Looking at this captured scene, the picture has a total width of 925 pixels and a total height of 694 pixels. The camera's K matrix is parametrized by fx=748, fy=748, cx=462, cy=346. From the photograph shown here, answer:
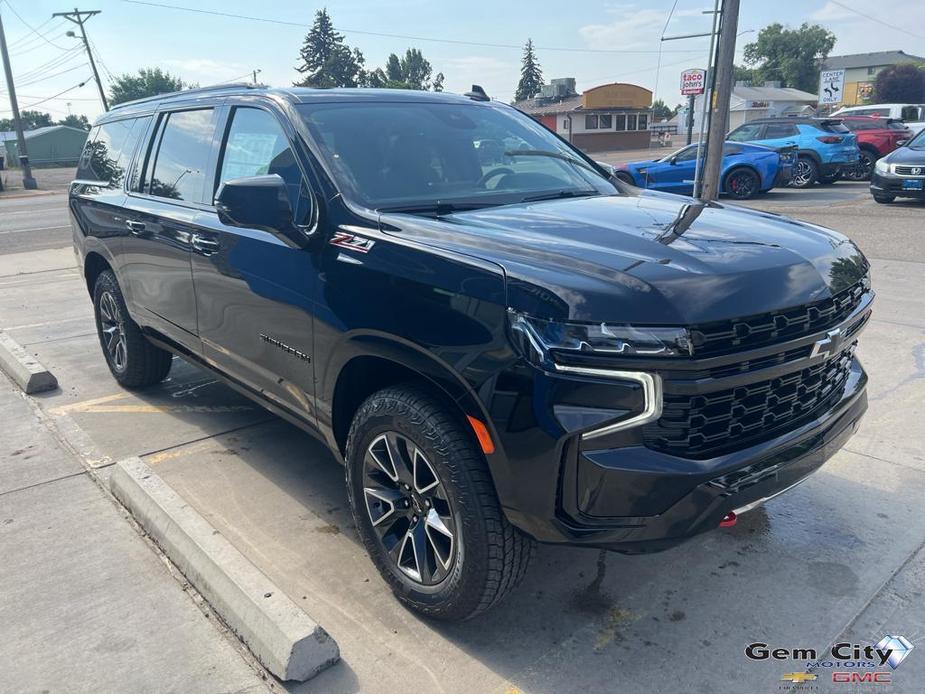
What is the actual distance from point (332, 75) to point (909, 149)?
79040mm

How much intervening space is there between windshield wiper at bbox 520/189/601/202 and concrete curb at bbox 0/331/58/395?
13.2 feet

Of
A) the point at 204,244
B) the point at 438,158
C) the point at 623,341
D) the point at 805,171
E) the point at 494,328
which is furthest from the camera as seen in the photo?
the point at 805,171

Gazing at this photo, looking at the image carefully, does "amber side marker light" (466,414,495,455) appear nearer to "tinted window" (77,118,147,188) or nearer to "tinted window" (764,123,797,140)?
"tinted window" (77,118,147,188)

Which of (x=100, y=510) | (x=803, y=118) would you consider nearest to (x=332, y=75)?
(x=803, y=118)

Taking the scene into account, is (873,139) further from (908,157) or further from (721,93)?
(721,93)

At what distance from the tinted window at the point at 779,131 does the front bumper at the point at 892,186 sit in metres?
3.70

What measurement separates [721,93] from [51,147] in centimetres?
6128

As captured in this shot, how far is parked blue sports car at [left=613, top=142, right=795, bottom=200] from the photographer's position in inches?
612

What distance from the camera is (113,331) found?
5395mm

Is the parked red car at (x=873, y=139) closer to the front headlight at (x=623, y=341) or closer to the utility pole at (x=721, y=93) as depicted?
the utility pole at (x=721, y=93)

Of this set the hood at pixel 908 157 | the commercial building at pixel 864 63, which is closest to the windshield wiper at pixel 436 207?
the hood at pixel 908 157

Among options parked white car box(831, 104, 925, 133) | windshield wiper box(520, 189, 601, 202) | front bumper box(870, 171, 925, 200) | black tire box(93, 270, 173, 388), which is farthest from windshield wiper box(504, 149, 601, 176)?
parked white car box(831, 104, 925, 133)

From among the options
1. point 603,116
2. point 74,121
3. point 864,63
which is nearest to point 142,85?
point 74,121

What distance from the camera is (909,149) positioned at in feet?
46.6
